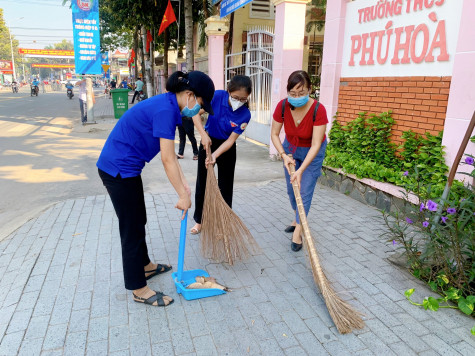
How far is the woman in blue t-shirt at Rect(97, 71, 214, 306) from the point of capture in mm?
2152

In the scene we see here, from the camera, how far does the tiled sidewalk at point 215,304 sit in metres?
2.15

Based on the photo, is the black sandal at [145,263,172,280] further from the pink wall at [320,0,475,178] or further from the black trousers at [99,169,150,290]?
the pink wall at [320,0,475,178]

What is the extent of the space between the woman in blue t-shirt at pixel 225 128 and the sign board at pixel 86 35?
382 inches

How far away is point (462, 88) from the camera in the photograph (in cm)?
339

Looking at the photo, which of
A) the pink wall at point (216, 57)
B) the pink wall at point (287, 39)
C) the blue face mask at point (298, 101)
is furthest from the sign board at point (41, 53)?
the blue face mask at point (298, 101)

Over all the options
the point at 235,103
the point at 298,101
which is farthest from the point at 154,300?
the point at 298,101

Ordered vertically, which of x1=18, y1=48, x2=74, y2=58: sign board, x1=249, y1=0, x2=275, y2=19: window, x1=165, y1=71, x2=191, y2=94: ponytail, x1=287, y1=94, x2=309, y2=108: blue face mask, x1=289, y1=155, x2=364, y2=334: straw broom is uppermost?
x1=18, y1=48, x2=74, y2=58: sign board

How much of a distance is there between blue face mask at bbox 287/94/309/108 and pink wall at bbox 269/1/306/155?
3.78 metres

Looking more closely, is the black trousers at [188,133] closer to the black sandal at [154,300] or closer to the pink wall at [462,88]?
the pink wall at [462,88]

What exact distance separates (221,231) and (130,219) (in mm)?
848

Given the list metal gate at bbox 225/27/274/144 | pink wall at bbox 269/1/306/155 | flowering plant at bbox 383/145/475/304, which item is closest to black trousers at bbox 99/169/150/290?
flowering plant at bbox 383/145/475/304

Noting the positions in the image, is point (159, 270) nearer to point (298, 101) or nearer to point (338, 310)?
point (338, 310)

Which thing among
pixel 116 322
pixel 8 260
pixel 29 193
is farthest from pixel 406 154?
pixel 29 193

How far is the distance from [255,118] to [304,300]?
696 centimetres
